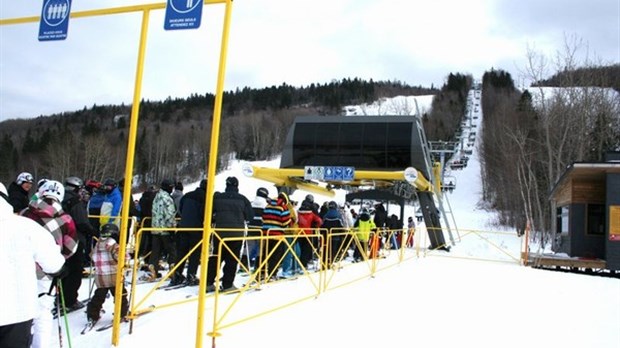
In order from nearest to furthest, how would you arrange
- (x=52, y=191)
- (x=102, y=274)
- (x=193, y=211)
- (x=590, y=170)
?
(x=52, y=191), (x=102, y=274), (x=193, y=211), (x=590, y=170)

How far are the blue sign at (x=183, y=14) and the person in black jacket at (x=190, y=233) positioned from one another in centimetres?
345

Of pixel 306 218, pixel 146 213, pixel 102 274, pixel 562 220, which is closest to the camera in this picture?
pixel 102 274

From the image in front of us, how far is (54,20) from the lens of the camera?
20.3 ft

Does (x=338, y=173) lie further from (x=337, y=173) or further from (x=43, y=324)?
(x=43, y=324)

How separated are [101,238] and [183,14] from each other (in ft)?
9.61

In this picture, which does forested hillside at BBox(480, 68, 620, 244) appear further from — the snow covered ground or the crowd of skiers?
the crowd of skiers

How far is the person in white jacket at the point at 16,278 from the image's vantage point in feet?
10.9

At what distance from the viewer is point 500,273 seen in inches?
509

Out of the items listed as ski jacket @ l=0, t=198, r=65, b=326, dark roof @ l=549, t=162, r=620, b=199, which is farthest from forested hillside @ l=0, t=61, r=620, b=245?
ski jacket @ l=0, t=198, r=65, b=326

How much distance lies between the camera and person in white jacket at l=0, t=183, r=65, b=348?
3.33 metres

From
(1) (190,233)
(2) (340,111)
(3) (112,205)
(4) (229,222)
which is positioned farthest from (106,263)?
(2) (340,111)

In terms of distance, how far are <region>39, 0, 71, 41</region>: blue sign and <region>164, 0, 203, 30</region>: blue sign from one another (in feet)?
5.70

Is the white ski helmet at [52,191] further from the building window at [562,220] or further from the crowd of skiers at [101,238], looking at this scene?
the building window at [562,220]

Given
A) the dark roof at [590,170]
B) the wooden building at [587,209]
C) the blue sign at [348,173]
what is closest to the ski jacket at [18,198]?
the blue sign at [348,173]
